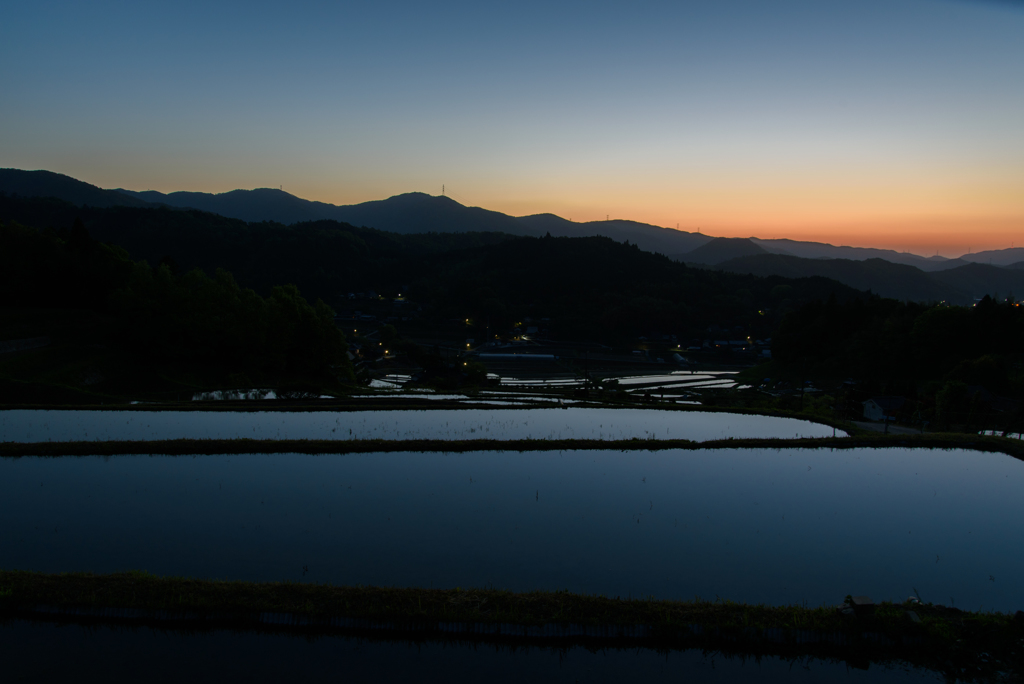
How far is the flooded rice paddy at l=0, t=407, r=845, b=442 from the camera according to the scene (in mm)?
16859

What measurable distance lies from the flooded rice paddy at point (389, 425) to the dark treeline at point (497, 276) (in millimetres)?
75254

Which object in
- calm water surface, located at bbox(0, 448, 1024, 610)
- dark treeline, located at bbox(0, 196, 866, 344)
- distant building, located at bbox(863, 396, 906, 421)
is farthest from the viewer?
dark treeline, located at bbox(0, 196, 866, 344)

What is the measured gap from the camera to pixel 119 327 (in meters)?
32.1

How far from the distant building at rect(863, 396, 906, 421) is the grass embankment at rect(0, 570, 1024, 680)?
94.7ft

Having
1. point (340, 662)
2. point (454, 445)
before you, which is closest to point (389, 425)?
point (454, 445)

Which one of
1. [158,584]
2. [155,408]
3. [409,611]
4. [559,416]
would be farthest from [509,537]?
[155,408]

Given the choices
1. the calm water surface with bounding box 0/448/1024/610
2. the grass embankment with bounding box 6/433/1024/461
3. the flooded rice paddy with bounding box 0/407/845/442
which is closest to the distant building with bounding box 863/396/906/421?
the flooded rice paddy with bounding box 0/407/845/442

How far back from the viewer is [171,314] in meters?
31.9

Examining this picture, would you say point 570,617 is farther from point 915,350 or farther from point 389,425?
point 915,350

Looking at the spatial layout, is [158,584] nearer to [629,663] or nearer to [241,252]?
[629,663]

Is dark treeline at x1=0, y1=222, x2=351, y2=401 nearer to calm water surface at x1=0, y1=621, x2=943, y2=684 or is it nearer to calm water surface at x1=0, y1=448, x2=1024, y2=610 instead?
calm water surface at x1=0, y1=448, x2=1024, y2=610

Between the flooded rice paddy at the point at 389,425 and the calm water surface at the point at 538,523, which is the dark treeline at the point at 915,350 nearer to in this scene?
the flooded rice paddy at the point at 389,425

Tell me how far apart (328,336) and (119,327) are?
1154 cm

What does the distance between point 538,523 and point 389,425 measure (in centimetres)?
998
